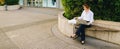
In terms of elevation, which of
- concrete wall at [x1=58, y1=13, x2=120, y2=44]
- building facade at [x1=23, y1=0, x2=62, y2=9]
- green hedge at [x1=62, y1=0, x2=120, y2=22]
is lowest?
concrete wall at [x1=58, y1=13, x2=120, y2=44]

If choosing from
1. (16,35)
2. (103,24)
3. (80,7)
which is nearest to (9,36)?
(16,35)

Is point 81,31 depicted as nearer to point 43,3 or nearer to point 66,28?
point 66,28

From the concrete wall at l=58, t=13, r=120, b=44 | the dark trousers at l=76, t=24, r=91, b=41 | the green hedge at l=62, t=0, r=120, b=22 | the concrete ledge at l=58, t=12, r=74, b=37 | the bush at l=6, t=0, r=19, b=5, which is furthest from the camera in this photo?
the bush at l=6, t=0, r=19, b=5

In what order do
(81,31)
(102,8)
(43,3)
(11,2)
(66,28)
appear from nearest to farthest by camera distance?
(81,31), (102,8), (66,28), (11,2), (43,3)

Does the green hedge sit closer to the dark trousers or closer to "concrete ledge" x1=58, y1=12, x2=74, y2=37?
"concrete ledge" x1=58, y1=12, x2=74, y2=37

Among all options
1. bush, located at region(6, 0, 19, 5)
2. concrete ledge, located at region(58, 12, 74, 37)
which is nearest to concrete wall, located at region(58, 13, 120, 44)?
concrete ledge, located at region(58, 12, 74, 37)

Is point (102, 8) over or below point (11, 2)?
below

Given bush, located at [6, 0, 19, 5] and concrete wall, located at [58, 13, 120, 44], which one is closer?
concrete wall, located at [58, 13, 120, 44]

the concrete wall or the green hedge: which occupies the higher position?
the green hedge

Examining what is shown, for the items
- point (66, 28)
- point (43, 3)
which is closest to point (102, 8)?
point (66, 28)

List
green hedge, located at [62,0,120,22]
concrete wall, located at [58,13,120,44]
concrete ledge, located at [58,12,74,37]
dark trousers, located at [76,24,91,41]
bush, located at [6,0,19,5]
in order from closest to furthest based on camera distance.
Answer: concrete wall, located at [58,13,120,44] < dark trousers, located at [76,24,91,41] < green hedge, located at [62,0,120,22] < concrete ledge, located at [58,12,74,37] < bush, located at [6,0,19,5]

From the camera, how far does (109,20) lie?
21.0 ft

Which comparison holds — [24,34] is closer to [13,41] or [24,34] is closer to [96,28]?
[13,41]

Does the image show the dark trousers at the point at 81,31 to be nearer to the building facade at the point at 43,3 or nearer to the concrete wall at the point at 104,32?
the concrete wall at the point at 104,32
